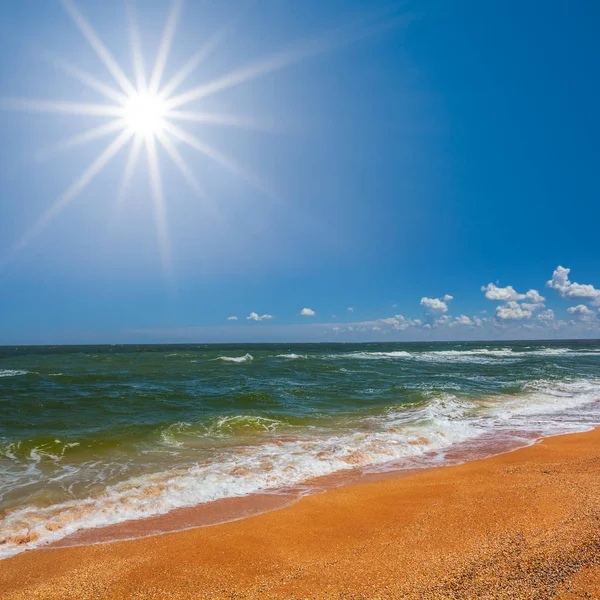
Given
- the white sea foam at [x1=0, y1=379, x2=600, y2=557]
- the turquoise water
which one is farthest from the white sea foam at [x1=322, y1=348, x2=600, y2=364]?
the white sea foam at [x1=0, y1=379, x2=600, y2=557]

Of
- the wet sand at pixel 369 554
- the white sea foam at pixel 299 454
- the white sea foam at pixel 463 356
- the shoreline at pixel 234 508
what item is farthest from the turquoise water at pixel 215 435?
the white sea foam at pixel 463 356

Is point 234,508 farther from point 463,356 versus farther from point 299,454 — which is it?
point 463,356

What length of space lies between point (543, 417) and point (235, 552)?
498 inches

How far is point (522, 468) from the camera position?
7.06 m

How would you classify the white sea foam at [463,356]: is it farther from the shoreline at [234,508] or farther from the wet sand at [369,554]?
the wet sand at [369,554]

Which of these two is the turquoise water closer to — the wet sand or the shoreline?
the shoreline

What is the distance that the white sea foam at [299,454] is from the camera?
5709mm

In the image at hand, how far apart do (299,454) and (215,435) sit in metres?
3.34

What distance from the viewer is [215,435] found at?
35.7ft

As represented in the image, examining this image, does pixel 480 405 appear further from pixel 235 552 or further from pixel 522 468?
pixel 235 552

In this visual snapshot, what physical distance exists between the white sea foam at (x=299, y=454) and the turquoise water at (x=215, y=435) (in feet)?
0.10

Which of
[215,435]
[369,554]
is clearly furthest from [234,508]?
[215,435]

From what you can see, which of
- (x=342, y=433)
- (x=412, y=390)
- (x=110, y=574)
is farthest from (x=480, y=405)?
(x=110, y=574)

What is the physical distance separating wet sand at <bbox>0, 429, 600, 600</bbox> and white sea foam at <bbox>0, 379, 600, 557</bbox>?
103cm
